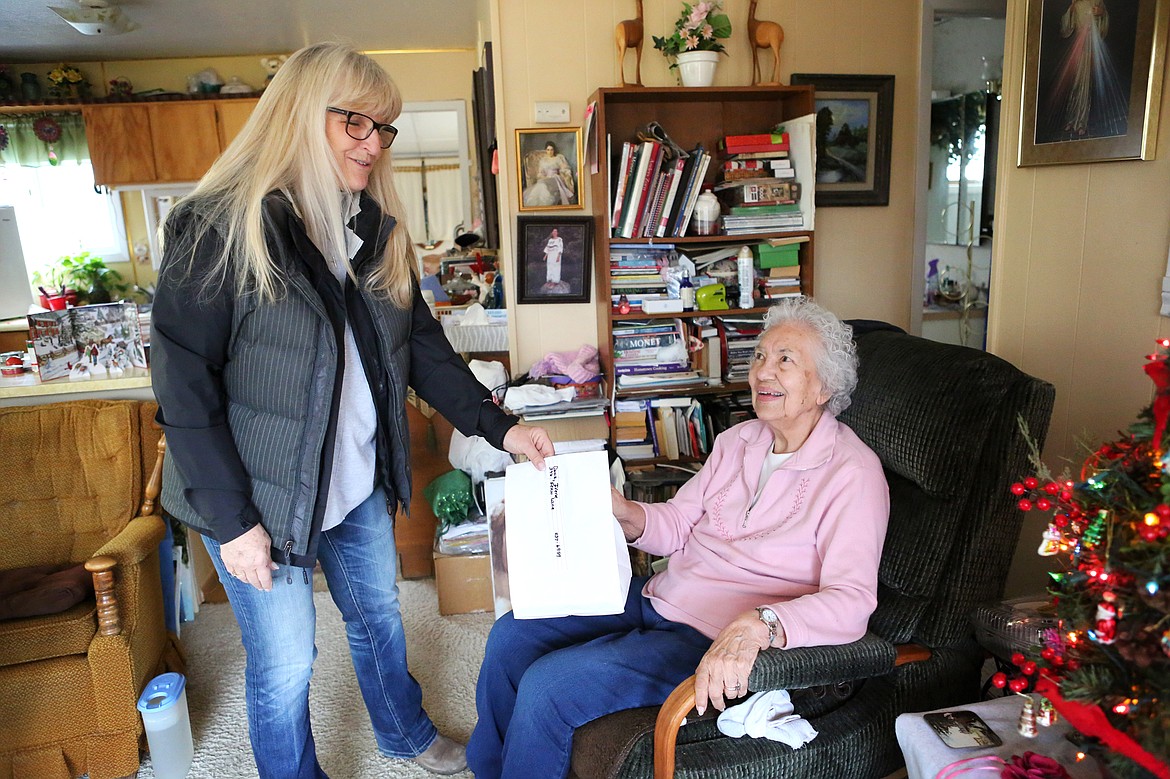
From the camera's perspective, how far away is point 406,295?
5.42 ft

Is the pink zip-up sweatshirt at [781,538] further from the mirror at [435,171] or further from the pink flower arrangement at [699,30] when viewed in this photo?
the mirror at [435,171]

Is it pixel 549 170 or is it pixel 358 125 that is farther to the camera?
pixel 549 170

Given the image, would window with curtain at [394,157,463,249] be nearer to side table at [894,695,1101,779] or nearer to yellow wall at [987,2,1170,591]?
yellow wall at [987,2,1170,591]

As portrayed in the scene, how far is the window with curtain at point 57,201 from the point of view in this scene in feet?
18.6

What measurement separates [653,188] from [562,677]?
1.79 m

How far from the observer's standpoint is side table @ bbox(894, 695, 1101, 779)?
1.17 meters

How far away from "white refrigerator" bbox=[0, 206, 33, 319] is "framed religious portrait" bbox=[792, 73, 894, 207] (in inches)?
124

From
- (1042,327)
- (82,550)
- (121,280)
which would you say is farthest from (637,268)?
(121,280)

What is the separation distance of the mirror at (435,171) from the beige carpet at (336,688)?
3.40 m

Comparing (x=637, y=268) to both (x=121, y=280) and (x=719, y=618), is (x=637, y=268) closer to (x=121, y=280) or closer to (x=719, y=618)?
(x=719, y=618)

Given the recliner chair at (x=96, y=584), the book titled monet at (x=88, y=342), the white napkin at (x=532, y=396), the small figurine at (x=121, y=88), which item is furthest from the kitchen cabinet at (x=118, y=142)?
the white napkin at (x=532, y=396)

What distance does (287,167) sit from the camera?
1409 millimetres

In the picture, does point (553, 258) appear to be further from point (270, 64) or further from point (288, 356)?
point (270, 64)

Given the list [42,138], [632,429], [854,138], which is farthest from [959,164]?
[42,138]
